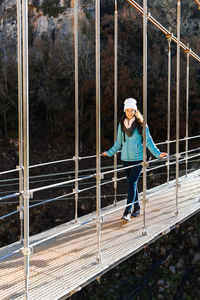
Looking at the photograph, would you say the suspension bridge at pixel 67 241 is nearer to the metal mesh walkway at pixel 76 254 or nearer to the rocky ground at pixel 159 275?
the metal mesh walkway at pixel 76 254

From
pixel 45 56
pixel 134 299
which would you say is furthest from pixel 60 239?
pixel 45 56

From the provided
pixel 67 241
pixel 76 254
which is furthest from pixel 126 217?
pixel 76 254

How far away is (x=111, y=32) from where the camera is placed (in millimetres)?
12273

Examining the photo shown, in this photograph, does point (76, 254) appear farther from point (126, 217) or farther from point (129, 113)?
point (129, 113)

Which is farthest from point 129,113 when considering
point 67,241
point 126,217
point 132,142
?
point 67,241

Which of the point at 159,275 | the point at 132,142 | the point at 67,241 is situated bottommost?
the point at 159,275

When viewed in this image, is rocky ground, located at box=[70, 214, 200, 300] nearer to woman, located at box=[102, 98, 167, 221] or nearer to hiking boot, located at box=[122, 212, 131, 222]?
hiking boot, located at box=[122, 212, 131, 222]

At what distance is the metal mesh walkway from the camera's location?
1953 millimetres

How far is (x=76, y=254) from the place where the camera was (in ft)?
8.01

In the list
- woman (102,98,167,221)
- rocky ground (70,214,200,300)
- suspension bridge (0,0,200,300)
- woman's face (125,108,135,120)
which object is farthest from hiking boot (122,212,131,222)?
rocky ground (70,214,200,300)

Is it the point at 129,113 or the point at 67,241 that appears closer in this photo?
the point at 67,241

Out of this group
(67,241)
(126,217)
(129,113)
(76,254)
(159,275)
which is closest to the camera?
(76,254)

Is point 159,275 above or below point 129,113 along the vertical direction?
below

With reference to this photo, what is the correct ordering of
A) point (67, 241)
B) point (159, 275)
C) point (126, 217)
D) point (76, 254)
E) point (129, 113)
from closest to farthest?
point (76, 254) → point (67, 241) → point (129, 113) → point (126, 217) → point (159, 275)
